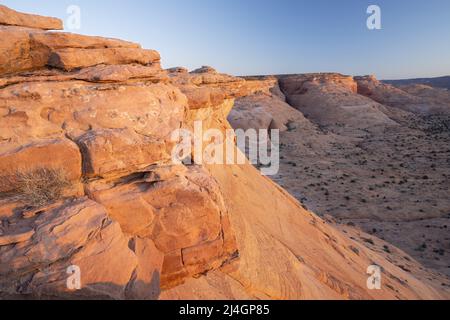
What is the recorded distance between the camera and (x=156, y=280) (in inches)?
156

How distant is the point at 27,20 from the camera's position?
208 inches

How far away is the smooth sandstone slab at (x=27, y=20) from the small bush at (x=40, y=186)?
2.96m

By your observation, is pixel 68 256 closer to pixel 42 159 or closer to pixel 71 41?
pixel 42 159

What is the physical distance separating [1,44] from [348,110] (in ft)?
135

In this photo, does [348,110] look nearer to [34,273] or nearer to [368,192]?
[368,192]

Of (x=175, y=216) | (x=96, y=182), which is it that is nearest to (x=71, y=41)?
(x=96, y=182)

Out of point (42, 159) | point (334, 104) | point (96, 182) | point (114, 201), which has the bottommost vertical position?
point (114, 201)

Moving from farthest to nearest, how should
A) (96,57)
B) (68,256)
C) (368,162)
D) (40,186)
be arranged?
(368,162)
(96,57)
(40,186)
(68,256)

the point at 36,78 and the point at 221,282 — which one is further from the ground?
the point at 36,78

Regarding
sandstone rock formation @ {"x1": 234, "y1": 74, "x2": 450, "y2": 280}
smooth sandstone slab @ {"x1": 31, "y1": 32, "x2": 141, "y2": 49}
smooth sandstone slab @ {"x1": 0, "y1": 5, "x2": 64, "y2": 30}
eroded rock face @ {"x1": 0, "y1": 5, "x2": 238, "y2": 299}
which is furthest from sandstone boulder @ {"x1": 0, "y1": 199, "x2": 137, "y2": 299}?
sandstone rock formation @ {"x1": 234, "y1": 74, "x2": 450, "y2": 280}

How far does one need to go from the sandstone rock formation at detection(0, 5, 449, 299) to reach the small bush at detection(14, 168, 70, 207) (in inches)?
1.1

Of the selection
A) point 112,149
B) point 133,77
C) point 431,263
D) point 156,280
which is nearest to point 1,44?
point 133,77

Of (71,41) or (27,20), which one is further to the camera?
(27,20)

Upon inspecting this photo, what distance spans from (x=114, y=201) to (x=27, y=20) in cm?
378
